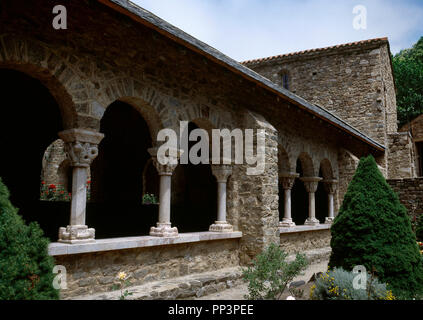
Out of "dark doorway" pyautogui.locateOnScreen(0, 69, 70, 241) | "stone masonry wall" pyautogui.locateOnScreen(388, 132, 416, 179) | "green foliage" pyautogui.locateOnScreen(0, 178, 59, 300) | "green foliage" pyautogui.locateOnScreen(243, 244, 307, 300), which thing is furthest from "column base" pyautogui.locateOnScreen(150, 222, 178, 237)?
"stone masonry wall" pyautogui.locateOnScreen(388, 132, 416, 179)

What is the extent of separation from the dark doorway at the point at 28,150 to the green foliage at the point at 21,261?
13.8 ft

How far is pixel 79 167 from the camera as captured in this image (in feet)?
14.7

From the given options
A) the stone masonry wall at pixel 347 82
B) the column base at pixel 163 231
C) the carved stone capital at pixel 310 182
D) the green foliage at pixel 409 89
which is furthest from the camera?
the green foliage at pixel 409 89

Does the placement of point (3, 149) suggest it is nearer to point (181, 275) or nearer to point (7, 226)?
point (181, 275)

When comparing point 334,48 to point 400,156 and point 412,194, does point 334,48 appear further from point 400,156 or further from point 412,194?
point 412,194

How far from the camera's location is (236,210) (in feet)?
22.4

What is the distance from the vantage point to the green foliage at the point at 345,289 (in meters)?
3.96

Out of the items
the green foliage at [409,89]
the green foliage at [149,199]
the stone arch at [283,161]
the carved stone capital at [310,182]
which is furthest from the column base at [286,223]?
the green foliage at [409,89]

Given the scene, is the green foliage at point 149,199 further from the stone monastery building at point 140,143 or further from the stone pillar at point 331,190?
the stone pillar at point 331,190

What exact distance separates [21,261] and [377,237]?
13.4ft

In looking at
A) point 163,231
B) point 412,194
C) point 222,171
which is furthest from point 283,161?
point 163,231

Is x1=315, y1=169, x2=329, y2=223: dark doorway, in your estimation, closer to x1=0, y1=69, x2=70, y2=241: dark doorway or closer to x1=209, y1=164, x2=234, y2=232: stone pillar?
x1=209, y1=164, x2=234, y2=232: stone pillar

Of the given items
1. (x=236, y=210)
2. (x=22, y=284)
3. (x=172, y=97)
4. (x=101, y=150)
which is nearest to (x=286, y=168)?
(x=236, y=210)
